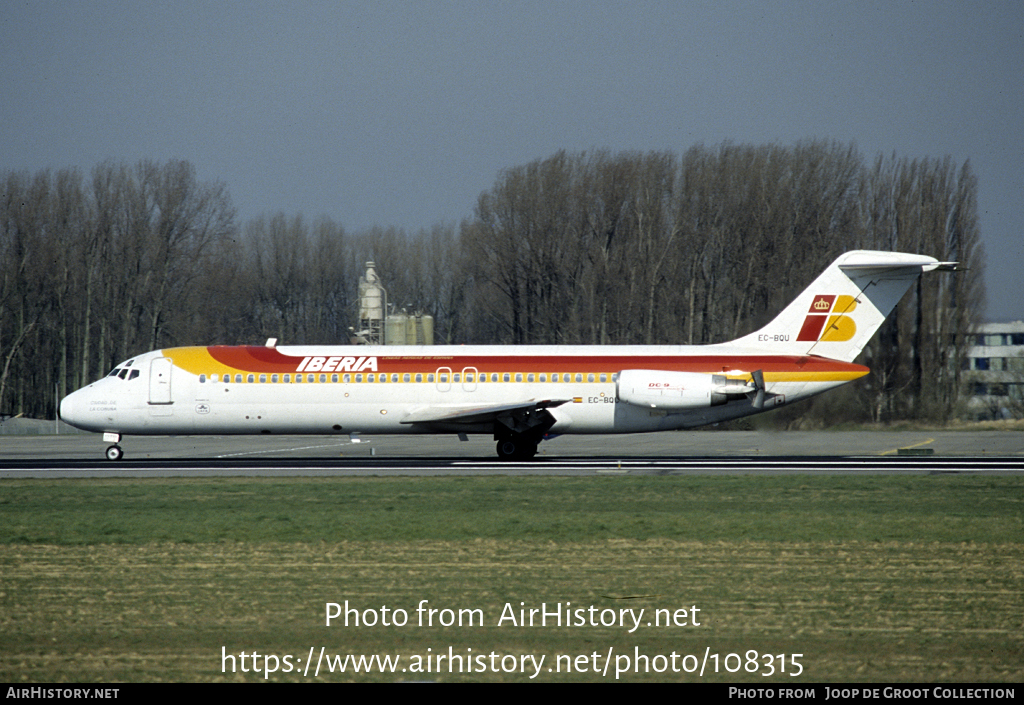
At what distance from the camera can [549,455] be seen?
95.1 ft

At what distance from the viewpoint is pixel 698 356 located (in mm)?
26781

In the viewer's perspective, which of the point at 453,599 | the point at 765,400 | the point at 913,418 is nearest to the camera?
the point at 453,599

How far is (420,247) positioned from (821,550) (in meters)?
71.7

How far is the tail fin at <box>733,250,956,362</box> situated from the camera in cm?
2667

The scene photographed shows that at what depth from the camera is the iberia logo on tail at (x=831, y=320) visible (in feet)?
87.6

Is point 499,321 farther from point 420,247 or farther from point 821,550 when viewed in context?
point 821,550

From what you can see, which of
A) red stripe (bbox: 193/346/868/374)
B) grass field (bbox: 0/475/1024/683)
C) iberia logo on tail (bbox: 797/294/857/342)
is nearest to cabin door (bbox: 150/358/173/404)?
red stripe (bbox: 193/346/868/374)

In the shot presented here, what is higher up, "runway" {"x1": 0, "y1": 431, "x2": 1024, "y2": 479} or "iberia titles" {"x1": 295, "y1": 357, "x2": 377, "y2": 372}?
"iberia titles" {"x1": 295, "y1": 357, "x2": 377, "y2": 372}

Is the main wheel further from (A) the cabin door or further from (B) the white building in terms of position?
(B) the white building

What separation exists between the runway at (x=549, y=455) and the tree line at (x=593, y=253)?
15.1m

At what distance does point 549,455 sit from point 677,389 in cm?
508

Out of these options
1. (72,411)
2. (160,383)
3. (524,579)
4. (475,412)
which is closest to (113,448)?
(72,411)

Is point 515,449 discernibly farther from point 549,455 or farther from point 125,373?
point 125,373
